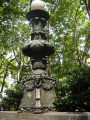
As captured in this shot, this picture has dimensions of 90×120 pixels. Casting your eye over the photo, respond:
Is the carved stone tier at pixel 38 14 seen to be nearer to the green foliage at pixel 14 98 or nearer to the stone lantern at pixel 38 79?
the stone lantern at pixel 38 79

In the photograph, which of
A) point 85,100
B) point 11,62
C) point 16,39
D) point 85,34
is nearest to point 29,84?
point 85,100

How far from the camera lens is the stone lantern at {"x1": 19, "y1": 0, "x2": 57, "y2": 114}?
4.76 meters

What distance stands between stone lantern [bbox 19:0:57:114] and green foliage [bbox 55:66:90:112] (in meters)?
0.52

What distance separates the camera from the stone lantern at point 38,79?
15.6ft

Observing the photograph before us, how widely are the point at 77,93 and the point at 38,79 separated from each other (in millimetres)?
1587

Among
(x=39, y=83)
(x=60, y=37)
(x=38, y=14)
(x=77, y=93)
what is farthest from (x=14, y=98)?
(x=60, y=37)

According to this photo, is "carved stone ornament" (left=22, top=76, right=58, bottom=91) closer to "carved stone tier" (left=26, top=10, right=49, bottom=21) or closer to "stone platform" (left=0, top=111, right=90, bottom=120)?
"stone platform" (left=0, top=111, right=90, bottom=120)

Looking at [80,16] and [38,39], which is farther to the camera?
[80,16]

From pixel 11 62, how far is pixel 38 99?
17.1 meters

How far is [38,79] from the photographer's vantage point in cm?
496

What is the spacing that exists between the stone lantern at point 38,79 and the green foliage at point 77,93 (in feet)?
1.69

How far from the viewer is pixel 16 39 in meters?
16.1

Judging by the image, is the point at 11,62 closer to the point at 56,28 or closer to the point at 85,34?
the point at 56,28

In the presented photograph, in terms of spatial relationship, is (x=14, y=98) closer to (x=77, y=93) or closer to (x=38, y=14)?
(x=77, y=93)
